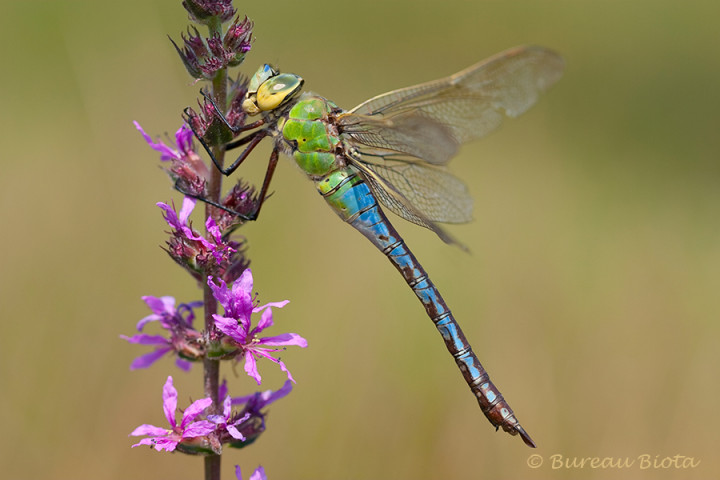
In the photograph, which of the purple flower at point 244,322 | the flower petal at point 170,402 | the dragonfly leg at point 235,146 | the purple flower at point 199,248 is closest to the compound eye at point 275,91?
the dragonfly leg at point 235,146

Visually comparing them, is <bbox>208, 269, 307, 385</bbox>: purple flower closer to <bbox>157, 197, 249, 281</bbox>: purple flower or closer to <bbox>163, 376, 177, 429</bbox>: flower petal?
<bbox>157, 197, 249, 281</bbox>: purple flower

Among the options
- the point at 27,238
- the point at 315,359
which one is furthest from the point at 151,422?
the point at 27,238

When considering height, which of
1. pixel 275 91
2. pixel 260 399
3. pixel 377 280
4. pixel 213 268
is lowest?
pixel 260 399

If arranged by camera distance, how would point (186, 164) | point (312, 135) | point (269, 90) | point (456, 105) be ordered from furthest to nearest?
1. point (456, 105)
2. point (312, 135)
3. point (269, 90)
4. point (186, 164)

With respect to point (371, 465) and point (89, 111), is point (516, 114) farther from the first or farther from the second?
point (89, 111)

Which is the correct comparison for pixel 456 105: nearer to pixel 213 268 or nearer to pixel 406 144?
pixel 406 144

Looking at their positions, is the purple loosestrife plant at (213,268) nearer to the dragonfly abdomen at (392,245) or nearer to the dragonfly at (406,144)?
the dragonfly at (406,144)

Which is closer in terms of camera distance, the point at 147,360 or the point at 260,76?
the point at 147,360

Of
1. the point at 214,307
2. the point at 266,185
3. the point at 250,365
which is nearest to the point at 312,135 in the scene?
the point at 266,185
